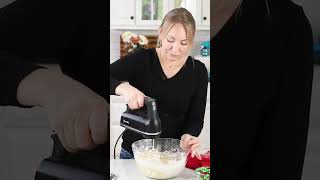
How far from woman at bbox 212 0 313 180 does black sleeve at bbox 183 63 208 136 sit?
42 millimetres

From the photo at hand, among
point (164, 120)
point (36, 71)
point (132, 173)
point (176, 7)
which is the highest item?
point (176, 7)

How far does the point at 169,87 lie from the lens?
0.81 m

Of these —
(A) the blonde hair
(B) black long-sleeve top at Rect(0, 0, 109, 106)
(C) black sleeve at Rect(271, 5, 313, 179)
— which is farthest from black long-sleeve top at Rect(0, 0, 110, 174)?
(C) black sleeve at Rect(271, 5, 313, 179)

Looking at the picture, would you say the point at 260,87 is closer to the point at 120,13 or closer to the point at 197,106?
the point at 197,106

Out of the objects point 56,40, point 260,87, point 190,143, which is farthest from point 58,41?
point 260,87

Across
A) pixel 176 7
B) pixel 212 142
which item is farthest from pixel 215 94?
pixel 176 7

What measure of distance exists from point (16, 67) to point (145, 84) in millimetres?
279

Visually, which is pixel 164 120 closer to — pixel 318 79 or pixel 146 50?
pixel 146 50

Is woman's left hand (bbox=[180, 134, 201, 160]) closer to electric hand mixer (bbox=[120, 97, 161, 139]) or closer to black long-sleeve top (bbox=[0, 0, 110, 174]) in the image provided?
electric hand mixer (bbox=[120, 97, 161, 139])

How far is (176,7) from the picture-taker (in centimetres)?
80

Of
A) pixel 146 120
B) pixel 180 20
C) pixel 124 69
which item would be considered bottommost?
pixel 146 120

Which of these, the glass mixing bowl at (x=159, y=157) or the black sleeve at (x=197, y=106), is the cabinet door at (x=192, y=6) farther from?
the glass mixing bowl at (x=159, y=157)

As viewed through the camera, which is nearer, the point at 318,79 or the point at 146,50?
the point at 146,50

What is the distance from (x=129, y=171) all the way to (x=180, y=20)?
35 cm
